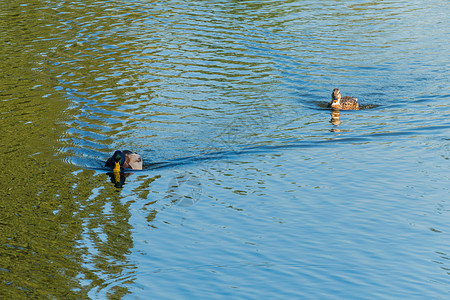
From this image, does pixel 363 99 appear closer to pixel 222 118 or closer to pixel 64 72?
pixel 222 118

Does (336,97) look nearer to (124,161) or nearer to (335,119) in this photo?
(335,119)

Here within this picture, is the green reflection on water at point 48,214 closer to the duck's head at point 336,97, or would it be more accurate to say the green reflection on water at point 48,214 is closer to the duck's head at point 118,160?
the duck's head at point 118,160

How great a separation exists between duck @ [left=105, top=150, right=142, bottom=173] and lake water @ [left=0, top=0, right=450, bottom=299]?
1.05ft

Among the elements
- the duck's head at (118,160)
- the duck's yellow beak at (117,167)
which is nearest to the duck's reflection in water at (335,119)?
the duck's head at (118,160)

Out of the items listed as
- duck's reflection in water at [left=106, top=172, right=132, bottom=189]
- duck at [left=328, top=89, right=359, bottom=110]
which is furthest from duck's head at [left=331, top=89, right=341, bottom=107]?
duck's reflection in water at [left=106, top=172, right=132, bottom=189]

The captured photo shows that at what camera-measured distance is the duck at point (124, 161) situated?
46.2ft

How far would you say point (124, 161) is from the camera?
1416cm

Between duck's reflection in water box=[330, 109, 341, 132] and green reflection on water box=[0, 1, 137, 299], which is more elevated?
duck's reflection in water box=[330, 109, 341, 132]

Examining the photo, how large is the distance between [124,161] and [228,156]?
96.6 inches

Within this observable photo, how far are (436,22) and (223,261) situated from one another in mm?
19964

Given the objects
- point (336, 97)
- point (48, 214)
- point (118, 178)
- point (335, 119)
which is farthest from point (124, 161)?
point (336, 97)

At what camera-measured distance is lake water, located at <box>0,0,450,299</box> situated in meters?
9.74

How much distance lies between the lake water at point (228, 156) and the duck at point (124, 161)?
0.32 m

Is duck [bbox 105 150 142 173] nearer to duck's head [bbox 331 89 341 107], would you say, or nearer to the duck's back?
duck's head [bbox 331 89 341 107]
